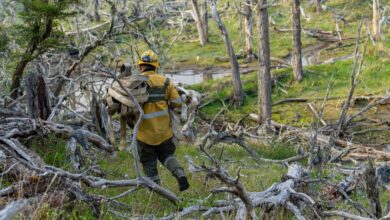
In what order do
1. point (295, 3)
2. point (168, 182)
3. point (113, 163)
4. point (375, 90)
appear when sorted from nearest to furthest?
point (168, 182) → point (113, 163) → point (375, 90) → point (295, 3)

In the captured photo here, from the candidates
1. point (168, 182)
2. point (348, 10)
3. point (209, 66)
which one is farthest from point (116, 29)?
point (348, 10)

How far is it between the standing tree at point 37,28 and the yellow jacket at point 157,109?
317cm

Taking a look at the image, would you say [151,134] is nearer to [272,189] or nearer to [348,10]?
[272,189]

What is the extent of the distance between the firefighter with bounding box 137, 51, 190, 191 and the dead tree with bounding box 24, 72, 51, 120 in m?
1.97

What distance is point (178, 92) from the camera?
7555 mm

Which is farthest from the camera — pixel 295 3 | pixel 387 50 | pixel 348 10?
pixel 348 10

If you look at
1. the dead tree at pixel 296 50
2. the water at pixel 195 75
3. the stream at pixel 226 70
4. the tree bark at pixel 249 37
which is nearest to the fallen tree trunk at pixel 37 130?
the dead tree at pixel 296 50

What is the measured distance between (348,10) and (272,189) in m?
34.7

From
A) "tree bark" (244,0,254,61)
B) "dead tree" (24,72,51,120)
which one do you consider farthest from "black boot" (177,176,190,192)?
"tree bark" (244,0,254,61)

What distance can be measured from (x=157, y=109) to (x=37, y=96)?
7.85 feet

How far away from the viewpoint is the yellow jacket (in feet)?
23.5

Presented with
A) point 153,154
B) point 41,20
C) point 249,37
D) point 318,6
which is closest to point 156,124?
point 153,154

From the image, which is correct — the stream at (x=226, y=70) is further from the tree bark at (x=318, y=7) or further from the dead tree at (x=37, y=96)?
the dead tree at (x=37, y=96)

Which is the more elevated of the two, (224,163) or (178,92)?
(178,92)
